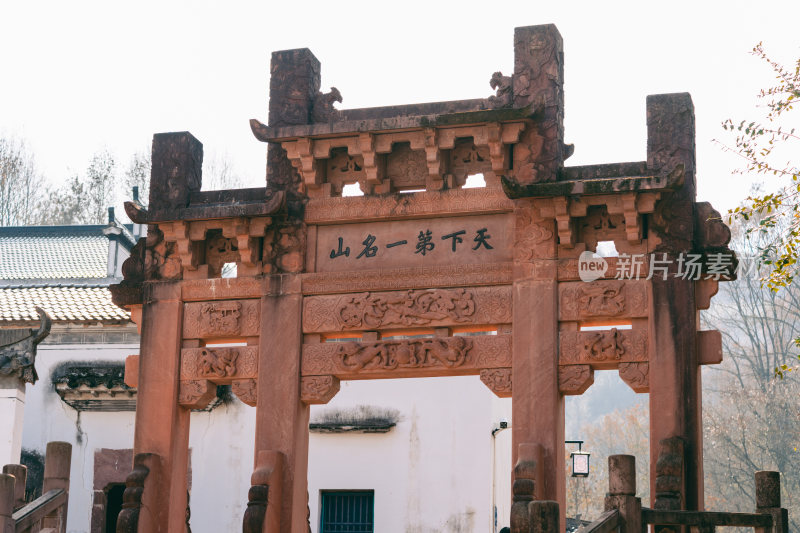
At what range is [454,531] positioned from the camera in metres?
16.3

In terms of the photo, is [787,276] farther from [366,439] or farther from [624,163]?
[366,439]

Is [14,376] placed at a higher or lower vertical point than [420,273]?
lower

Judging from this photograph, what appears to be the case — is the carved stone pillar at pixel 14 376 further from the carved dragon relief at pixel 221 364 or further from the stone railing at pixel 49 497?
the carved dragon relief at pixel 221 364

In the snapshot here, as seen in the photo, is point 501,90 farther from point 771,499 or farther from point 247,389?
point 771,499

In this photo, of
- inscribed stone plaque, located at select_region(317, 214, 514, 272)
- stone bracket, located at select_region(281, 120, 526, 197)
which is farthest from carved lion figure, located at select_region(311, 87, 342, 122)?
inscribed stone plaque, located at select_region(317, 214, 514, 272)

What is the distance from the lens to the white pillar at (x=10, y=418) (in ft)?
46.7

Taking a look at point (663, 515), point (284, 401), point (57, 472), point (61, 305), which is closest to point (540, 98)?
point (284, 401)

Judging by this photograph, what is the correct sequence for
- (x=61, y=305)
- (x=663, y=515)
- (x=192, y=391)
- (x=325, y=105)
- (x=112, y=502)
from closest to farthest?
1. (x=663, y=515)
2. (x=192, y=391)
3. (x=325, y=105)
4. (x=112, y=502)
5. (x=61, y=305)

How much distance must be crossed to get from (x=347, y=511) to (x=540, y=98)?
8.59 metres

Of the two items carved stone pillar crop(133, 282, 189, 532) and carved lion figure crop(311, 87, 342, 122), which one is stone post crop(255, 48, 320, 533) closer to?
carved lion figure crop(311, 87, 342, 122)

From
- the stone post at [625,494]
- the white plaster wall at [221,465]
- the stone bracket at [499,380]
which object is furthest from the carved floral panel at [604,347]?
the white plaster wall at [221,465]

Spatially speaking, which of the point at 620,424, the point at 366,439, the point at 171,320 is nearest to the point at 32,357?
the point at 171,320

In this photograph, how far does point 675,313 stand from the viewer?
32.4 feet

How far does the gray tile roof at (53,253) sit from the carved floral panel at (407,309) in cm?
1082
